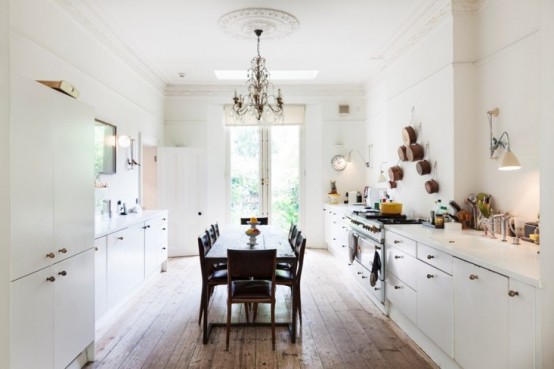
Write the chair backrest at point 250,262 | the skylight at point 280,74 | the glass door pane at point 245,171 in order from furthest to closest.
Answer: the glass door pane at point 245,171 → the skylight at point 280,74 → the chair backrest at point 250,262

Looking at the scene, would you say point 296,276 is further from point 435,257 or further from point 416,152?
point 416,152

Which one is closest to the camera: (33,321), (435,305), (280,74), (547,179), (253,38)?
(547,179)

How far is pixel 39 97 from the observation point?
2148 mm

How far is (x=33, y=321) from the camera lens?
2084 millimetres

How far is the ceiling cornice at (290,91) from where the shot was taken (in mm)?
7023

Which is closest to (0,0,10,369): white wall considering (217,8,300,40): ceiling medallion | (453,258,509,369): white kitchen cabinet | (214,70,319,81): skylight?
(453,258,509,369): white kitchen cabinet

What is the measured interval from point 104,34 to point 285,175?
13.4ft

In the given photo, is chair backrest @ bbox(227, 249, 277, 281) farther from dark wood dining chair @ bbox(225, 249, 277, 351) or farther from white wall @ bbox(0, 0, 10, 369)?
white wall @ bbox(0, 0, 10, 369)

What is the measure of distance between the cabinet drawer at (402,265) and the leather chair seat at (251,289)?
1.24 metres

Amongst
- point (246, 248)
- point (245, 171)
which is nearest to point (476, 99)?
point (246, 248)

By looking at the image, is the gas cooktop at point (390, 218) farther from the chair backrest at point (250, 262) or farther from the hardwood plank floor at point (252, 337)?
the chair backrest at point (250, 262)

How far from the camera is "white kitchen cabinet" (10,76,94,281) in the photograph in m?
Answer: 1.97

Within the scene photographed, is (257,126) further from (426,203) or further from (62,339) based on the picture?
(62,339)

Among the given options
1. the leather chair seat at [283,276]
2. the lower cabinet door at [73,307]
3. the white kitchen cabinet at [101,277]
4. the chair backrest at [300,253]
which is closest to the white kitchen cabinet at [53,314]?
the lower cabinet door at [73,307]
